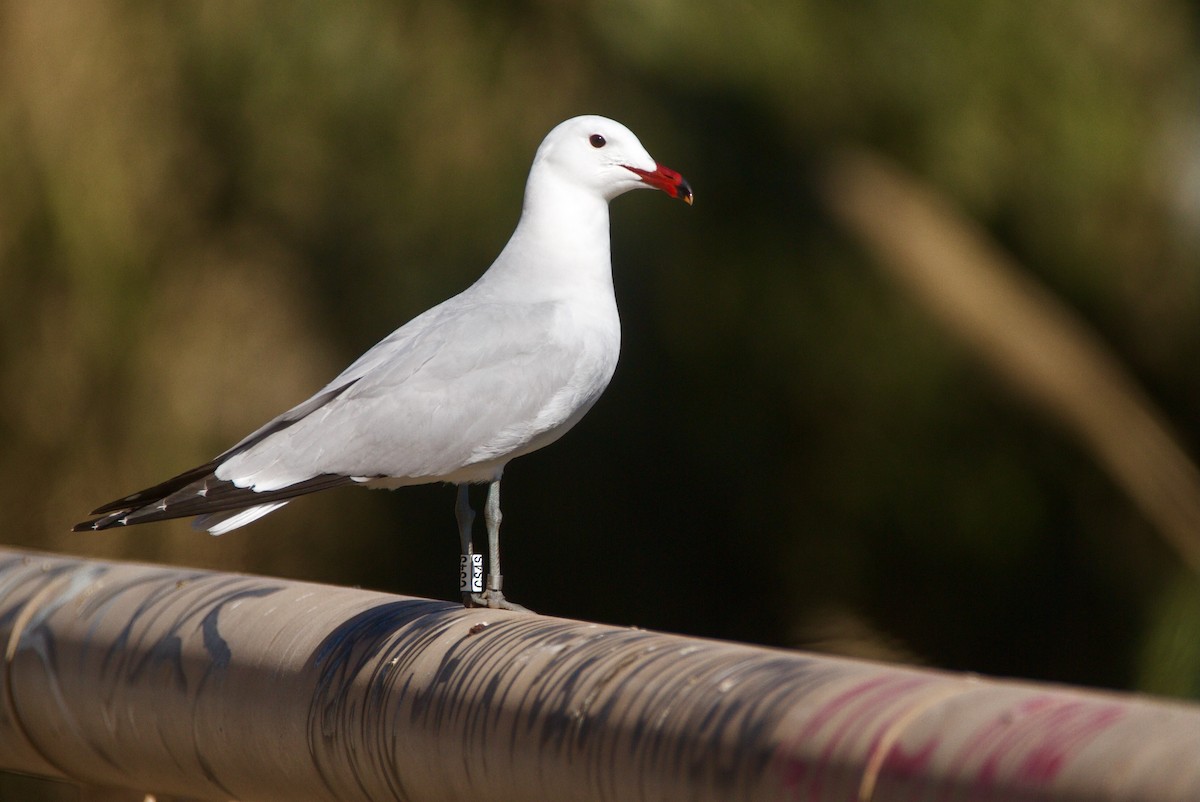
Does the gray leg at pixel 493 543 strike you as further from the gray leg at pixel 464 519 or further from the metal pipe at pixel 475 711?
the metal pipe at pixel 475 711

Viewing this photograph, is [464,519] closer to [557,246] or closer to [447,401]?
[447,401]

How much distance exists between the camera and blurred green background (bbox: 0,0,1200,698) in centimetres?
313

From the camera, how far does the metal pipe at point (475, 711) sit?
0.74m

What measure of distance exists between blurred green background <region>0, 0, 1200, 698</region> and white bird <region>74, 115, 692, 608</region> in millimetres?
1169

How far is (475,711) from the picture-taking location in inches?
42.8

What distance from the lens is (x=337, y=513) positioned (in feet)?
10.9

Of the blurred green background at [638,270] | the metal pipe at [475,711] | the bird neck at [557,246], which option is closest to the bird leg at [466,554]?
the bird neck at [557,246]

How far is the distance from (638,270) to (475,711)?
2180 mm

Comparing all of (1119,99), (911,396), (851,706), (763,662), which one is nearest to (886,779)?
(851,706)

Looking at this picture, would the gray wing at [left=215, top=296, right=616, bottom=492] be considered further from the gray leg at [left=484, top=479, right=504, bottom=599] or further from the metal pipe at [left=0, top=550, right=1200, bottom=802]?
the metal pipe at [left=0, top=550, right=1200, bottom=802]

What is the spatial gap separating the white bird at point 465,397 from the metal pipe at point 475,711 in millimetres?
302

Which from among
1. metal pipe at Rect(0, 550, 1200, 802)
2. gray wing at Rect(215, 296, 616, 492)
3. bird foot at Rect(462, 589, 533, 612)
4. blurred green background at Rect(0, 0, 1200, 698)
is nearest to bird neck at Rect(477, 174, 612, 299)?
gray wing at Rect(215, 296, 616, 492)

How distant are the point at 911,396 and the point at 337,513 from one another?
1340 millimetres

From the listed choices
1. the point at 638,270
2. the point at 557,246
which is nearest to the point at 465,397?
the point at 557,246
